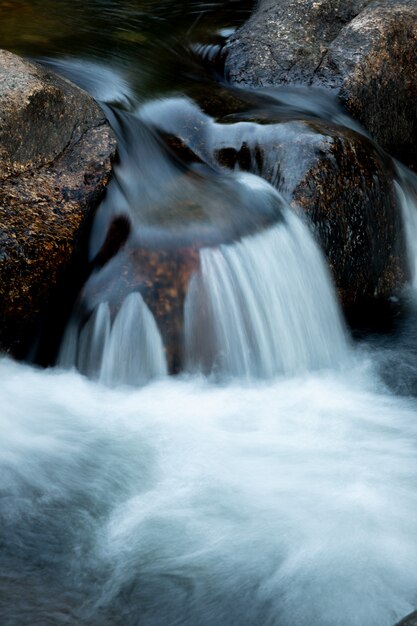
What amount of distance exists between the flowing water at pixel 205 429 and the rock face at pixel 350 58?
45 cm

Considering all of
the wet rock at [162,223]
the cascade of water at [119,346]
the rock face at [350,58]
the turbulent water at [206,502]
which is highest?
the rock face at [350,58]

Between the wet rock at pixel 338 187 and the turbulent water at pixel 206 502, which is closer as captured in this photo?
the turbulent water at pixel 206 502

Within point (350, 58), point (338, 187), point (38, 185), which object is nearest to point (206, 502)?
point (38, 185)

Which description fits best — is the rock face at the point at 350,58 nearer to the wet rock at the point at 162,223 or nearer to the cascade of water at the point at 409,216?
the cascade of water at the point at 409,216

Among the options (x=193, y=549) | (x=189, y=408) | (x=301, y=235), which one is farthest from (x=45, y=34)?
(x=193, y=549)

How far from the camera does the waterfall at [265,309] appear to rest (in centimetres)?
478

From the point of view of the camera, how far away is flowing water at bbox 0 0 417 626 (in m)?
3.15

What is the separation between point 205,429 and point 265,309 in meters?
1.01

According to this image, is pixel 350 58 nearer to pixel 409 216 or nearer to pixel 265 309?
pixel 409 216

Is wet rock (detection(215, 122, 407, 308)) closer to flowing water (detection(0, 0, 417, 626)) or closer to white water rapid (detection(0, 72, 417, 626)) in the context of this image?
flowing water (detection(0, 0, 417, 626))

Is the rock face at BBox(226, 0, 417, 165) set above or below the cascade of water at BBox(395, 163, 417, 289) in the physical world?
above

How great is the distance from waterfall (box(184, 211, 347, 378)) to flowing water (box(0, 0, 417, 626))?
0.01m

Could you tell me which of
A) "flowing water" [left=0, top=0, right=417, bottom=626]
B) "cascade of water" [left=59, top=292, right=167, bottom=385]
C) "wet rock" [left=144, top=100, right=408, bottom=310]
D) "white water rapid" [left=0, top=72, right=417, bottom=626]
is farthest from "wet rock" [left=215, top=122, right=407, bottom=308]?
"cascade of water" [left=59, top=292, right=167, bottom=385]

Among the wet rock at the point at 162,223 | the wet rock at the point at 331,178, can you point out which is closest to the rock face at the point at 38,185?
the wet rock at the point at 162,223
